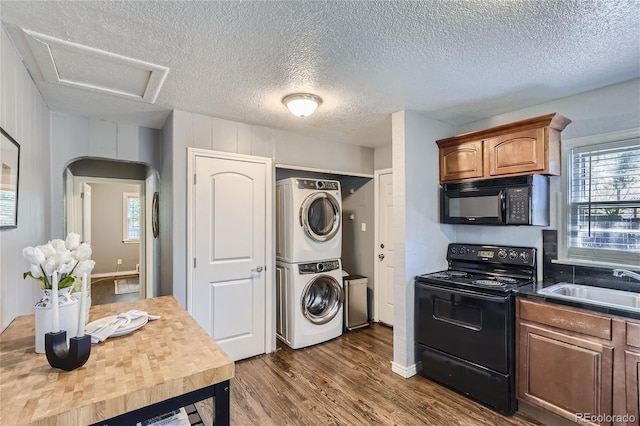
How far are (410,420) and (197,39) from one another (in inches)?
108

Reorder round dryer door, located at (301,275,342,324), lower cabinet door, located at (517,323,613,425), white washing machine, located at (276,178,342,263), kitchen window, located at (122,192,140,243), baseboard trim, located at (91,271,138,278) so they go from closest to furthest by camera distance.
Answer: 1. lower cabinet door, located at (517,323,613,425)
2. white washing machine, located at (276,178,342,263)
3. round dryer door, located at (301,275,342,324)
4. baseboard trim, located at (91,271,138,278)
5. kitchen window, located at (122,192,140,243)

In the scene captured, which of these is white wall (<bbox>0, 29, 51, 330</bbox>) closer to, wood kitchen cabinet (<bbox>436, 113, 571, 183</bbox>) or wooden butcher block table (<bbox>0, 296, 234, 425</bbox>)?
wooden butcher block table (<bbox>0, 296, 234, 425</bbox>)

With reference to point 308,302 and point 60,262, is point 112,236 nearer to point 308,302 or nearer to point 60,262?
point 308,302

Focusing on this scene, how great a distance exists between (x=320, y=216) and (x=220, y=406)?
103 inches

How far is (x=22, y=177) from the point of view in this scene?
6.24 feet

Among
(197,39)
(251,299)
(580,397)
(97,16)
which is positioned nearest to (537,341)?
(580,397)

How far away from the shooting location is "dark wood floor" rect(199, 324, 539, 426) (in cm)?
222

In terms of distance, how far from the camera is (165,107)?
2.75m

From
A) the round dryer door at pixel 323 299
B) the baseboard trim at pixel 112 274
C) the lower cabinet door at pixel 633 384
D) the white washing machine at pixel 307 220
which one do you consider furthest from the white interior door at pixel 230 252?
the baseboard trim at pixel 112 274

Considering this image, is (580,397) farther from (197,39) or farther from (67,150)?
(67,150)

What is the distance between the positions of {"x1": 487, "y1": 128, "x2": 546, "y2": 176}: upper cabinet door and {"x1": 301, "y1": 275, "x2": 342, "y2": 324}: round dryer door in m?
2.03

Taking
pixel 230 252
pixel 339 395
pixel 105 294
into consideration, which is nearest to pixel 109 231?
pixel 105 294

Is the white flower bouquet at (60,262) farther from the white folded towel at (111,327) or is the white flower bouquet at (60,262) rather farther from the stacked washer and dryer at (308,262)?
the stacked washer and dryer at (308,262)

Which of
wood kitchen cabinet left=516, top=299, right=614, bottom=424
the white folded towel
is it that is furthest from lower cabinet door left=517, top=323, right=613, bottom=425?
the white folded towel
